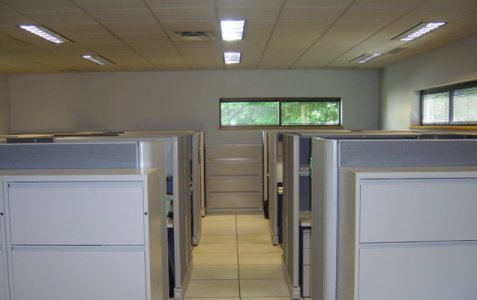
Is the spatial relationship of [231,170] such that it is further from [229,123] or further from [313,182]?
[313,182]

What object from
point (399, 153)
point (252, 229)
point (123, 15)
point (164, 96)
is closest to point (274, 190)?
point (252, 229)

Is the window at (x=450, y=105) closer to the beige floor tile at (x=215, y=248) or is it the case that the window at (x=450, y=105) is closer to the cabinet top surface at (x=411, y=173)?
the beige floor tile at (x=215, y=248)

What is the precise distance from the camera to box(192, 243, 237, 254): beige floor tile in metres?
4.65

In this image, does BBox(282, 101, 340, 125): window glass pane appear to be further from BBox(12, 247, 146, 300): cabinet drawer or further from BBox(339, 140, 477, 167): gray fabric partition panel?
BBox(12, 247, 146, 300): cabinet drawer

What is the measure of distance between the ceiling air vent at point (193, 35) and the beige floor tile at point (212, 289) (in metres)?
2.57

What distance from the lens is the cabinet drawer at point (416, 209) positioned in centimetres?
174

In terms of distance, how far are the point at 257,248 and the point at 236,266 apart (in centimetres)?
64

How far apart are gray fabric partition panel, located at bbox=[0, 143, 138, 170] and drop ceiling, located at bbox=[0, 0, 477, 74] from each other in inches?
65.2

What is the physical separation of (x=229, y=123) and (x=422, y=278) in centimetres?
576

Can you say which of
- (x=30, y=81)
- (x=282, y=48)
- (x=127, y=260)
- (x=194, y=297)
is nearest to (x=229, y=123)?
(x=282, y=48)

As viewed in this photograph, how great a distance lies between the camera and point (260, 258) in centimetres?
437

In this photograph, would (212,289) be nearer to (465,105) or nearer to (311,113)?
(465,105)

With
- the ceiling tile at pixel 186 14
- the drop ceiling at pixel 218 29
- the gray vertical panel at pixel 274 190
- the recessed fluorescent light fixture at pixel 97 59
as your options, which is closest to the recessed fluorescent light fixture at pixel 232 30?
the drop ceiling at pixel 218 29

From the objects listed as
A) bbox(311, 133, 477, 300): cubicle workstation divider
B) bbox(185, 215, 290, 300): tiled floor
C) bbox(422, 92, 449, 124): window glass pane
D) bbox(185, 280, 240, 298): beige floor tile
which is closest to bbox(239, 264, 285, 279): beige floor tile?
→ bbox(185, 215, 290, 300): tiled floor
